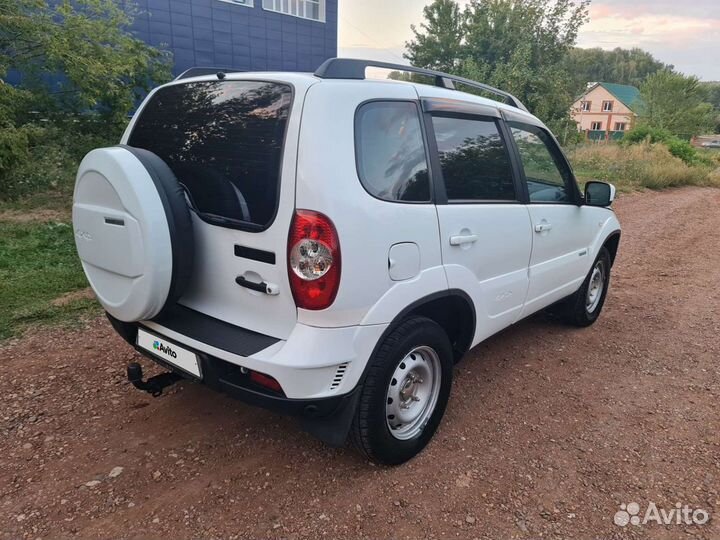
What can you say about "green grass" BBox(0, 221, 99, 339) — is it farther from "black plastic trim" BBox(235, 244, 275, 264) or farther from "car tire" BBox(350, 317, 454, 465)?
"car tire" BBox(350, 317, 454, 465)

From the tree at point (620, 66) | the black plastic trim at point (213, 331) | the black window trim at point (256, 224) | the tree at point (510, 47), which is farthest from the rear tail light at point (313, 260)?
the tree at point (620, 66)

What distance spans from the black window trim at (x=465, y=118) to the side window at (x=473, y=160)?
2 centimetres

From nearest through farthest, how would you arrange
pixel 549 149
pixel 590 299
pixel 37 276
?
pixel 549 149, pixel 590 299, pixel 37 276

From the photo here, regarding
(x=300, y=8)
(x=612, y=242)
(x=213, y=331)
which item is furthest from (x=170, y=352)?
(x=300, y=8)

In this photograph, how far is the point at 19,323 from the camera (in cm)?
405

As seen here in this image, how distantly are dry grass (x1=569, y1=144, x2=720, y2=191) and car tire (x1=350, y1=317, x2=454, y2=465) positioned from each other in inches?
555

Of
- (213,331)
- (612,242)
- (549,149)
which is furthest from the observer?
(612,242)

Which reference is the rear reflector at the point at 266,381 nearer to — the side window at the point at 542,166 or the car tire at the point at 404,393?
the car tire at the point at 404,393

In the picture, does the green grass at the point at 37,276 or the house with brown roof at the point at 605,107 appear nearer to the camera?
the green grass at the point at 37,276

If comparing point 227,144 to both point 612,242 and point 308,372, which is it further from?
point 612,242

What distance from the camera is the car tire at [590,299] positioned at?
172 inches

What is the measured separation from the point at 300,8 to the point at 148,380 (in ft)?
61.4

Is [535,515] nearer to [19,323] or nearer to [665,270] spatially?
[19,323]

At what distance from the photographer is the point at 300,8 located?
18.3 m
